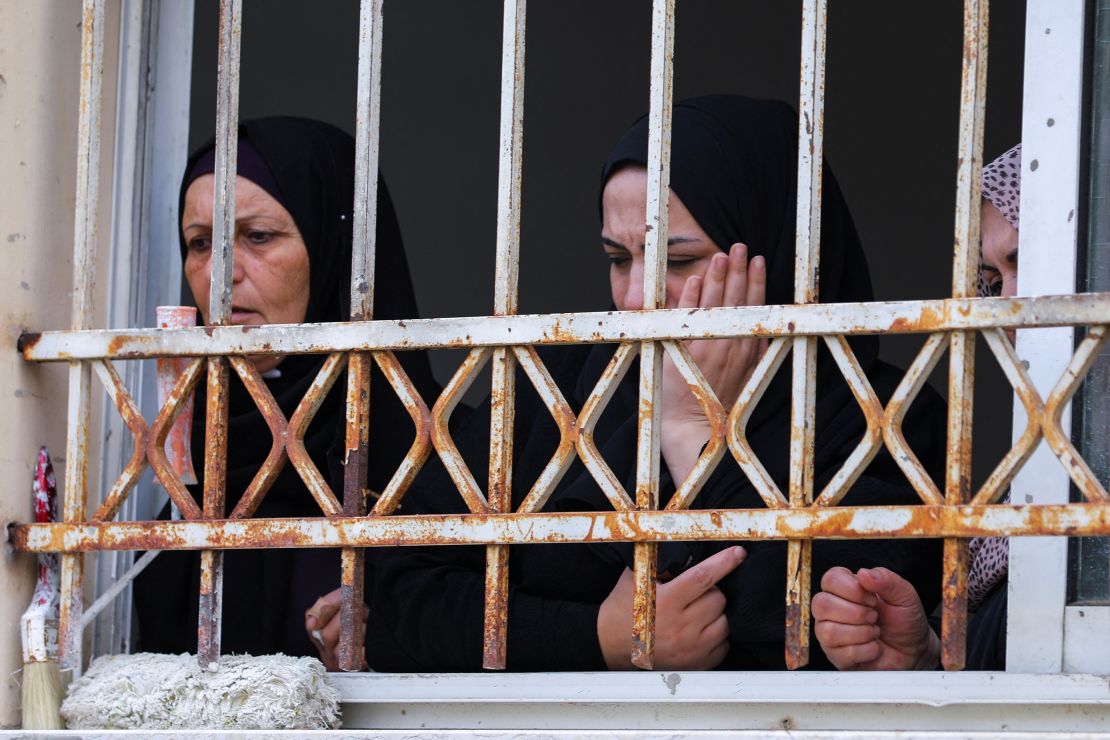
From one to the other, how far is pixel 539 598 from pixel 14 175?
3.79 feet

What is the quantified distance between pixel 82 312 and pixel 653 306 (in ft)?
3.12

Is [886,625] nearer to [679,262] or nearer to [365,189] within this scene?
[679,262]

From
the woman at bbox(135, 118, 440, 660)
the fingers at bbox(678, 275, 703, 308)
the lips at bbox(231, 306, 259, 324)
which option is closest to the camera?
the fingers at bbox(678, 275, 703, 308)

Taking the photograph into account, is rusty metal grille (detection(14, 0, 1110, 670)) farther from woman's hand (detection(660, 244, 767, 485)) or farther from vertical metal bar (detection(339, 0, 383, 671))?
woman's hand (detection(660, 244, 767, 485))

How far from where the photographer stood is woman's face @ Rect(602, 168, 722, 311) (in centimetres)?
306

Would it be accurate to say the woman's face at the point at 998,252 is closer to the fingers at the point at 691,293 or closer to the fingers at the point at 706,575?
the fingers at the point at 691,293

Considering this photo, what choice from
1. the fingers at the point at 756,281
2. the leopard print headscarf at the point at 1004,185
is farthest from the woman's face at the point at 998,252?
the fingers at the point at 756,281

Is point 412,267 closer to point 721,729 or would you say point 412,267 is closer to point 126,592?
point 126,592

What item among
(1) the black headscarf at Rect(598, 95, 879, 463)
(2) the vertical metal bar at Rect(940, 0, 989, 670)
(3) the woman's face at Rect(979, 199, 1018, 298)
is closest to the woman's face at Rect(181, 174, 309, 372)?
(1) the black headscarf at Rect(598, 95, 879, 463)

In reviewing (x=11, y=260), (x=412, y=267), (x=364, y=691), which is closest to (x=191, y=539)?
(x=364, y=691)

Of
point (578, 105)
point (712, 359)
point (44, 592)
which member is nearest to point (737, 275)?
point (712, 359)

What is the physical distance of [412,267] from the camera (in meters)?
6.09

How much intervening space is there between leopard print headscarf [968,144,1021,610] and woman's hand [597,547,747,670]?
0.53 metres

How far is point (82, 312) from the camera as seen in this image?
8.59 feet
